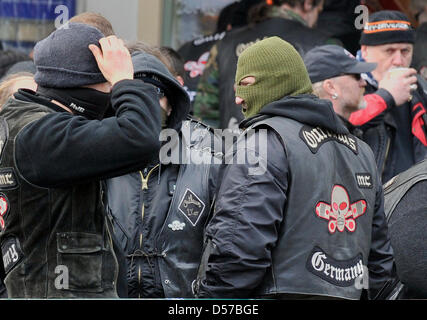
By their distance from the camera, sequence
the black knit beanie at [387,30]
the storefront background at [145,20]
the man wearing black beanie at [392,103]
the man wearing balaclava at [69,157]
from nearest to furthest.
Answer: the man wearing balaclava at [69,157] < the man wearing black beanie at [392,103] < the black knit beanie at [387,30] < the storefront background at [145,20]

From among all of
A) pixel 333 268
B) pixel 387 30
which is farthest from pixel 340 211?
pixel 387 30

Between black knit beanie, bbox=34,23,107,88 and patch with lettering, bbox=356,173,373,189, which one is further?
patch with lettering, bbox=356,173,373,189

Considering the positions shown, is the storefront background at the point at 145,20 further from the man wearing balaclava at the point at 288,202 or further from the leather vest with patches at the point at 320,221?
the leather vest with patches at the point at 320,221

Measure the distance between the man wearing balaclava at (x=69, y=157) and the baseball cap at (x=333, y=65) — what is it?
197 cm

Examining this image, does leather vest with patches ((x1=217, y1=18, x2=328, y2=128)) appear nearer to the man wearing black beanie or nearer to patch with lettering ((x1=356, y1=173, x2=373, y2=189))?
the man wearing black beanie

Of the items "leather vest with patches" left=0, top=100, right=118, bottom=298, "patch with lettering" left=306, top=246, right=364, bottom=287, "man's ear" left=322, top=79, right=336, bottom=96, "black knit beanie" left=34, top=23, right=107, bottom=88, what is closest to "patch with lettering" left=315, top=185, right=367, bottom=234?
"patch with lettering" left=306, top=246, right=364, bottom=287

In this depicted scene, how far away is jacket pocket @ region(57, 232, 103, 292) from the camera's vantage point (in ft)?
9.55

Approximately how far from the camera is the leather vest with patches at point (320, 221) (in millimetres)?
3119

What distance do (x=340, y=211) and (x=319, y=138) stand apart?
0.28 meters

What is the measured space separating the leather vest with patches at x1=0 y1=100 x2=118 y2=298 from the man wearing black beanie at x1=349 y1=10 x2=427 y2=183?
2342mm

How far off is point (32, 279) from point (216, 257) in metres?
0.64

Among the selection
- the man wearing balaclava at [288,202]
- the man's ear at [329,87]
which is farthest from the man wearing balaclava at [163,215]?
the man's ear at [329,87]

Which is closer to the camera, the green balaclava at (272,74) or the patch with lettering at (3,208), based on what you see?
the patch with lettering at (3,208)

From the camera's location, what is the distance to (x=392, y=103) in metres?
5.00
